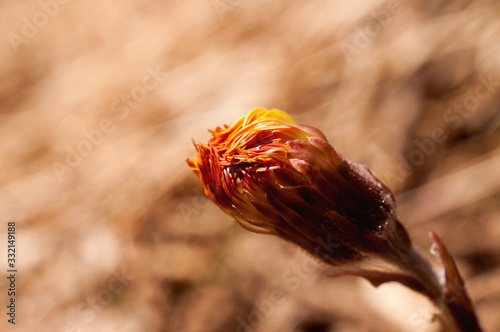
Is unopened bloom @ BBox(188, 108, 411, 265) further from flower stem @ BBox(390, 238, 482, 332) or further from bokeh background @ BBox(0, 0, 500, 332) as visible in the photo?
bokeh background @ BBox(0, 0, 500, 332)

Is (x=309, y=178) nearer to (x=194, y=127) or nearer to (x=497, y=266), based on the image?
(x=497, y=266)

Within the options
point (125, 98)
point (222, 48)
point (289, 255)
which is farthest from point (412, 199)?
point (125, 98)

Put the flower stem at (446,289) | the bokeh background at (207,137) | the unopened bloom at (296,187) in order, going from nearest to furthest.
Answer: the unopened bloom at (296,187) < the flower stem at (446,289) < the bokeh background at (207,137)

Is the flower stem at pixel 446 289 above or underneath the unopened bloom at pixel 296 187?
underneath

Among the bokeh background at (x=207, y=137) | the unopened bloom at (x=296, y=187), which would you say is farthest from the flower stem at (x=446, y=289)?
the bokeh background at (x=207, y=137)

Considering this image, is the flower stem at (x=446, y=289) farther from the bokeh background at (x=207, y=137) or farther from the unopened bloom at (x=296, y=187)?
the bokeh background at (x=207, y=137)
